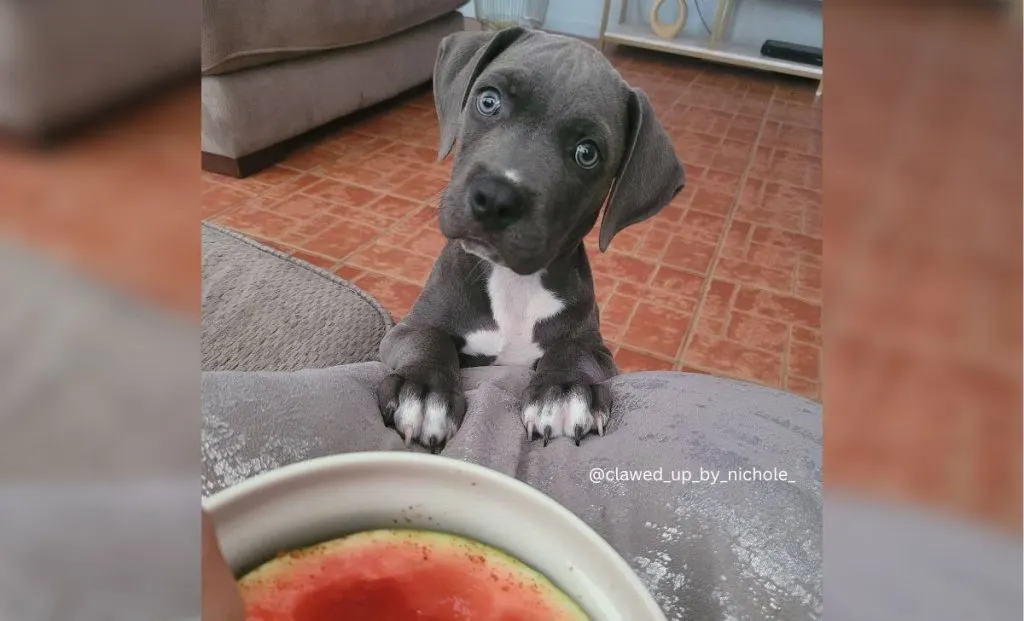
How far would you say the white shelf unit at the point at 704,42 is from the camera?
2.16ft

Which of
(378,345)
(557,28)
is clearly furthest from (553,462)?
(557,28)

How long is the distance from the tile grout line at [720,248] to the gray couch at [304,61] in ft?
1.64

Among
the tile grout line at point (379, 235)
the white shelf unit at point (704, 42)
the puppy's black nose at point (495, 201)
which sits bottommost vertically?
the tile grout line at point (379, 235)

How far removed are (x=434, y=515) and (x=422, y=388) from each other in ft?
0.81

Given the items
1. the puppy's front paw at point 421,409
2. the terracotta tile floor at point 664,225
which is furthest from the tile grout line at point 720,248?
the puppy's front paw at point 421,409

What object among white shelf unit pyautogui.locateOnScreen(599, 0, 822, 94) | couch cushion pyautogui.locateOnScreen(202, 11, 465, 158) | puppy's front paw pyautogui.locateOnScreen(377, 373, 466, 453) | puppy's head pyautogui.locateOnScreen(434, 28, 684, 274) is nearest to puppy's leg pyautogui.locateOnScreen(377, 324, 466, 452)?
puppy's front paw pyautogui.locateOnScreen(377, 373, 466, 453)

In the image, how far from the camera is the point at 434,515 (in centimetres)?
27

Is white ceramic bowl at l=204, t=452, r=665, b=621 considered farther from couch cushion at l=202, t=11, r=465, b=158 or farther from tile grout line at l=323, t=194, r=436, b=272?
tile grout line at l=323, t=194, r=436, b=272

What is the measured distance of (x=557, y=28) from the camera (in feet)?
2.50

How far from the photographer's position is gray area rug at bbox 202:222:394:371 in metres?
0.54
